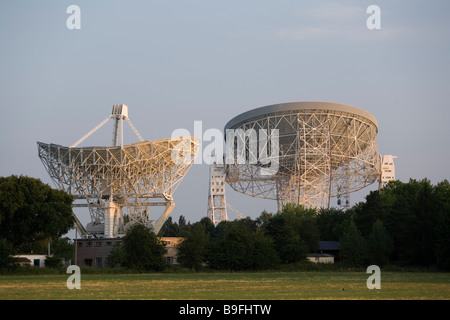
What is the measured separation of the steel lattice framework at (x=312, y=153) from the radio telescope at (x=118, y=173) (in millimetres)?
9860

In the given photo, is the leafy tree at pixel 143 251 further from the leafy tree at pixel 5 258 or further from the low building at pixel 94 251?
the low building at pixel 94 251

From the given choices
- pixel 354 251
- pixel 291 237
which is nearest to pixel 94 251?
pixel 291 237

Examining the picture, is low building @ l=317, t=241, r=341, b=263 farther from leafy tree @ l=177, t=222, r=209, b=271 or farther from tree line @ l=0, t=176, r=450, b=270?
leafy tree @ l=177, t=222, r=209, b=271

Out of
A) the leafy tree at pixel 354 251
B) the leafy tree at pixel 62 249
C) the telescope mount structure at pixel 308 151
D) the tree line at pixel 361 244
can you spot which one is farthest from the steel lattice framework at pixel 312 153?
the leafy tree at pixel 62 249

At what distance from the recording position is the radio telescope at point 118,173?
7212cm

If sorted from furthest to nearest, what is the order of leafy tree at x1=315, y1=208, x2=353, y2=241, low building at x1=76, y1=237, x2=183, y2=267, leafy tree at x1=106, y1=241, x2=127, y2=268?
leafy tree at x1=315, y1=208, x2=353, y2=241, low building at x1=76, y1=237, x2=183, y2=267, leafy tree at x1=106, y1=241, x2=127, y2=268

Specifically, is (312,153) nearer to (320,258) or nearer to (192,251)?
(320,258)

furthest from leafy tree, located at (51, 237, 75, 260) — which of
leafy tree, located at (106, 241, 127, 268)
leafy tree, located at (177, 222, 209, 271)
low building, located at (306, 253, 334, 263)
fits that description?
low building, located at (306, 253, 334, 263)

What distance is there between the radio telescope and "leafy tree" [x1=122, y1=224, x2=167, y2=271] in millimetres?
19147

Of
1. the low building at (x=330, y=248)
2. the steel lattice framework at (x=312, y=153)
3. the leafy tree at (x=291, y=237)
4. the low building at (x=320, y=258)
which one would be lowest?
the low building at (x=320, y=258)

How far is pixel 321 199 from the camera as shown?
3258 inches

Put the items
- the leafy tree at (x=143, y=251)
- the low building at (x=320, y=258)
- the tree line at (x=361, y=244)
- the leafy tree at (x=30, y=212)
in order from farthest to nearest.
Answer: the low building at (x=320, y=258)
the leafy tree at (x=30, y=212)
the tree line at (x=361, y=244)
the leafy tree at (x=143, y=251)

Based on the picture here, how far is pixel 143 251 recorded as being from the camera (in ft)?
175

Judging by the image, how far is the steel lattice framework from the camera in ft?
240
